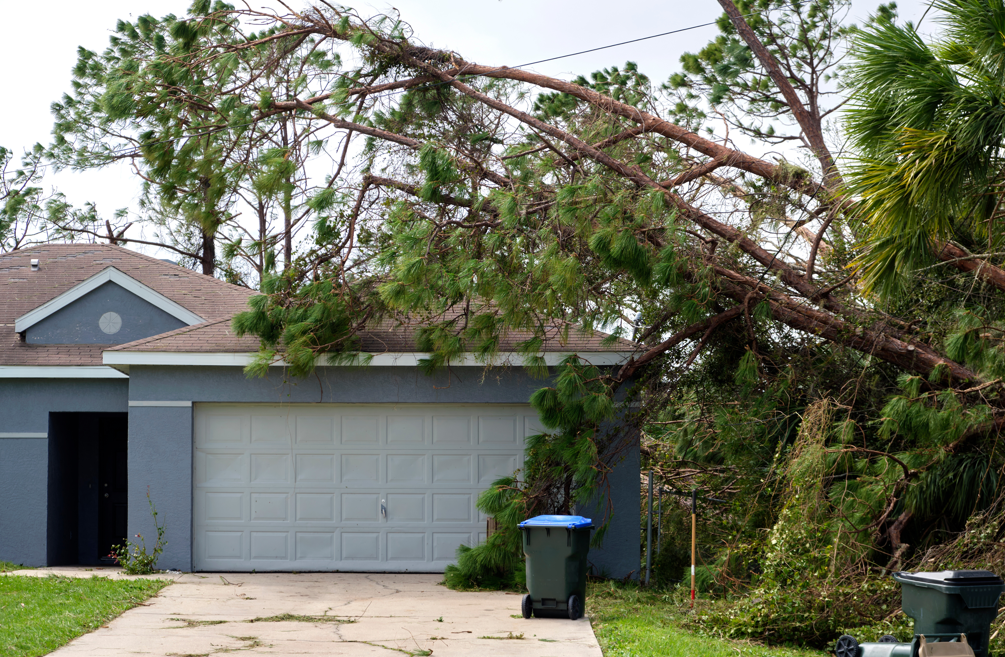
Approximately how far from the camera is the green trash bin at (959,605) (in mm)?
6418

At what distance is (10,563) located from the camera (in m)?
13.3

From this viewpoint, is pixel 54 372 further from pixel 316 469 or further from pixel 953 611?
pixel 953 611

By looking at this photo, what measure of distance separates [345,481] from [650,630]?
219 inches

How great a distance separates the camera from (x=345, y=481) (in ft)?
42.4

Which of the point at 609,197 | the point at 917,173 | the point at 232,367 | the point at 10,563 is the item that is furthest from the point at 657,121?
the point at 10,563

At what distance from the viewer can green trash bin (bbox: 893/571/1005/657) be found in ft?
21.1

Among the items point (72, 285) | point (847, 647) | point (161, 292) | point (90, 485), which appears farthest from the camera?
point (72, 285)

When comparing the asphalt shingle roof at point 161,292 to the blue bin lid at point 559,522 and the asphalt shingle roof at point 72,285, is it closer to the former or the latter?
A: the asphalt shingle roof at point 72,285

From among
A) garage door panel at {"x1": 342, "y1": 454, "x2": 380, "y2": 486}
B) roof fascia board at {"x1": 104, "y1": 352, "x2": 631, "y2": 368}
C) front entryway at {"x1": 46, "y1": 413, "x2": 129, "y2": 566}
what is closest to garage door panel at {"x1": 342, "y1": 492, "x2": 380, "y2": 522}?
garage door panel at {"x1": 342, "y1": 454, "x2": 380, "y2": 486}

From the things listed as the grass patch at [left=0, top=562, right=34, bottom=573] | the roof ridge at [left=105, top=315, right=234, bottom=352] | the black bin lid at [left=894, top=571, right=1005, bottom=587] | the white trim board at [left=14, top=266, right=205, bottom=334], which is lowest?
the grass patch at [left=0, top=562, right=34, bottom=573]

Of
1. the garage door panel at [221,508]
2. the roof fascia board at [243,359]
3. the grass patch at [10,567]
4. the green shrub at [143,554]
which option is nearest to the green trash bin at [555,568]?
the roof fascia board at [243,359]

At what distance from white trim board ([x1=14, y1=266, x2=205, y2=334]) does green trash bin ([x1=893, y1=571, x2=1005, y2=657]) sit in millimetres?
11778

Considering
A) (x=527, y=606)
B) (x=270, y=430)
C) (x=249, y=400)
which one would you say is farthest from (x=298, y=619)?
(x=249, y=400)

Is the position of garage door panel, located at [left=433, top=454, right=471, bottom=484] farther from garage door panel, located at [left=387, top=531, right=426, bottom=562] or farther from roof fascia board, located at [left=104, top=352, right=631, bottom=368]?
roof fascia board, located at [left=104, top=352, right=631, bottom=368]
